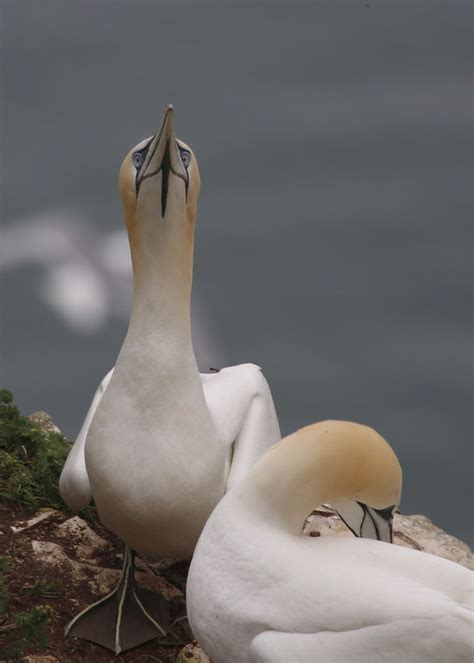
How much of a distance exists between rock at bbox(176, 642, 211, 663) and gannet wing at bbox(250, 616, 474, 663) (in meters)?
0.61

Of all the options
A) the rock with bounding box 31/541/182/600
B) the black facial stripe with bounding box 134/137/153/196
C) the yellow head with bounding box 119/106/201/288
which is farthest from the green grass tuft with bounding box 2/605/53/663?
the black facial stripe with bounding box 134/137/153/196

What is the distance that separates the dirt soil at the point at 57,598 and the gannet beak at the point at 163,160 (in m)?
1.13

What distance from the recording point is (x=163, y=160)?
339cm

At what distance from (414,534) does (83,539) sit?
3.73 feet

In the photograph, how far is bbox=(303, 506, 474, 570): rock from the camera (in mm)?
4148

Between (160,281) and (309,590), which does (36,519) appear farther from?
(309,590)

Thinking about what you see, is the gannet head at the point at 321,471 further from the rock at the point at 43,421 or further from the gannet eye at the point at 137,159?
the rock at the point at 43,421

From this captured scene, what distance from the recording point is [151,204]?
344 cm

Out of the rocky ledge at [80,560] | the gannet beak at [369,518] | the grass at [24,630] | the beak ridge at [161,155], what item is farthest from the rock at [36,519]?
the beak ridge at [161,155]

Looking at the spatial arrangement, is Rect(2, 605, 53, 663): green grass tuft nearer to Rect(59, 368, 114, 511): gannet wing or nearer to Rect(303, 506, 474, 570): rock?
Rect(59, 368, 114, 511): gannet wing

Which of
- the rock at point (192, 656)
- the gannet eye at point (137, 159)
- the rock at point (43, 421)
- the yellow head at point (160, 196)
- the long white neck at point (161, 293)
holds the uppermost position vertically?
the gannet eye at point (137, 159)

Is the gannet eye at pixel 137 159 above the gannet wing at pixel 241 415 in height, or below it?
above

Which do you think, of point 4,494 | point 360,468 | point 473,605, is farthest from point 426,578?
point 4,494

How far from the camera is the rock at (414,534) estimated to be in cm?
415
